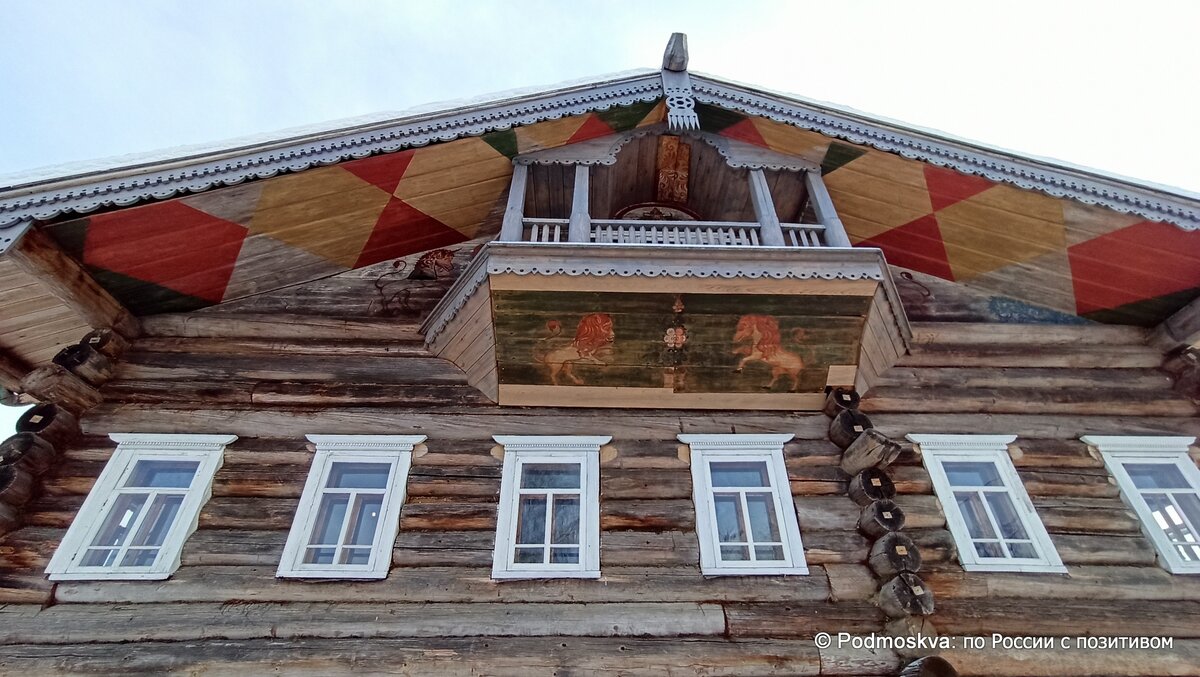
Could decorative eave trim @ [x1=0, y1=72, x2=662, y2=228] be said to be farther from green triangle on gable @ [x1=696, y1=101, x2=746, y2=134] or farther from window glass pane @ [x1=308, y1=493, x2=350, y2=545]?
window glass pane @ [x1=308, y1=493, x2=350, y2=545]

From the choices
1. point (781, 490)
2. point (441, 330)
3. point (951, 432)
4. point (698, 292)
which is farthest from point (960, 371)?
point (441, 330)

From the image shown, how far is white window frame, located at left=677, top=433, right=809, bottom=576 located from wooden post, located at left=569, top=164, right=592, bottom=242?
2.27 meters

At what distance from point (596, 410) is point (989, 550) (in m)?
3.89

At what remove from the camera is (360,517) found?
629 centimetres

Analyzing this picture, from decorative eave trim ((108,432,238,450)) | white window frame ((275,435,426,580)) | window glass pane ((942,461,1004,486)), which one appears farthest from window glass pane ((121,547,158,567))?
window glass pane ((942,461,1004,486))

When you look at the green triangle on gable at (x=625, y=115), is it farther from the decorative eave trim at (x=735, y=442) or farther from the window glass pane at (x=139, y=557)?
the window glass pane at (x=139, y=557)

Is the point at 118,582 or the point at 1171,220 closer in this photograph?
the point at 118,582

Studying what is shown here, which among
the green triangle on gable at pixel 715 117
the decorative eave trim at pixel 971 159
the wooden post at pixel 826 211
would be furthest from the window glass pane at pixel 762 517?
the green triangle on gable at pixel 715 117

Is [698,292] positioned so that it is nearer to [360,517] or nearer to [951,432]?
[951,432]

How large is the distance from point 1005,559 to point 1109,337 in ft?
11.7

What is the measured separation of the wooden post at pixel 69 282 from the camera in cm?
609

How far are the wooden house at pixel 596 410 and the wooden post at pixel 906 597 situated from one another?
30 millimetres

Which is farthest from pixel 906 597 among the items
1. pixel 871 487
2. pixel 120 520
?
pixel 120 520

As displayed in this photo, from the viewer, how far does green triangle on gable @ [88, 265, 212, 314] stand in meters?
6.98
